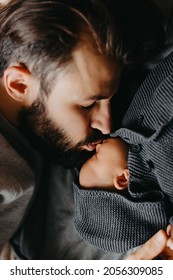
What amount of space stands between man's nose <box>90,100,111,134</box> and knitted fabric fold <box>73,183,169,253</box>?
0.52ft

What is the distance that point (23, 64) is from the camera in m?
0.93

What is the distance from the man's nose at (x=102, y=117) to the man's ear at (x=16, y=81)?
18cm

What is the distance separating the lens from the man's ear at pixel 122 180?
100 centimetres

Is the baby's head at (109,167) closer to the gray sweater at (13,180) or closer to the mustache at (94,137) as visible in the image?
the mustache at (94,137)

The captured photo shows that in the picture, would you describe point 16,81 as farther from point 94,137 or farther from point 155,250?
point 155,250

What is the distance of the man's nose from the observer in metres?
1.01

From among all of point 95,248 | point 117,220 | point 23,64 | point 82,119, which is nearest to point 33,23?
point 23,64

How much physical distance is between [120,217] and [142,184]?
0.33ft

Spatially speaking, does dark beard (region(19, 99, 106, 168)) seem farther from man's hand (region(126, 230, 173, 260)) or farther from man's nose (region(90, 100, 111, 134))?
man's hand (region(126, 230, 173, 260))

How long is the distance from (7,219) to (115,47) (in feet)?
1.80

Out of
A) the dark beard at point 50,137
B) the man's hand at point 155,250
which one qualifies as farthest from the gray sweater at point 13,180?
the man's hand at point 155,250

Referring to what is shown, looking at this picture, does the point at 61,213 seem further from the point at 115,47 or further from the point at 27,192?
the point at 115,47

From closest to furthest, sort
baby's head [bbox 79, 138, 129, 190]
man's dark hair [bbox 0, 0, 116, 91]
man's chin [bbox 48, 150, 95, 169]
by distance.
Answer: man's dark hair [bbox 0, 0, 116, 91] < baby's head [bbox 79, 138, 129, 190] < man's chin [bbox 48, 150, 95, 169]

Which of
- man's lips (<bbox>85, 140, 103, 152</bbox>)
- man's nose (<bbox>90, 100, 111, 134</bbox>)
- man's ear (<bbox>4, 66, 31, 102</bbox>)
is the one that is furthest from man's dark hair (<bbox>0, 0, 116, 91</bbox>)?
man's lips (<bbox>85, 140, 103, 152</bbox>)
